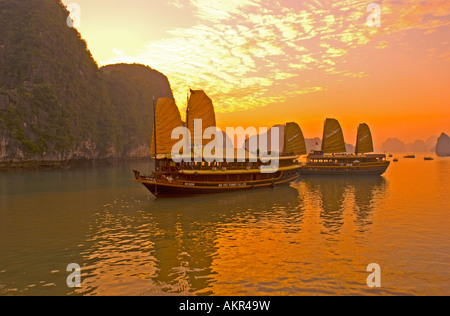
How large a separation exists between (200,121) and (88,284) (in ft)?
76.4

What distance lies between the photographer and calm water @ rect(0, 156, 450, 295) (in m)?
9.26

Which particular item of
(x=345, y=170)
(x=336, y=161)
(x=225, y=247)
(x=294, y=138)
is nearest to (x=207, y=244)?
(x=225, y=247)

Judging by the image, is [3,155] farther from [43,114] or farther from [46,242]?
[46,242]

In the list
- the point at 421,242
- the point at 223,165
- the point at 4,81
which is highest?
the point at 4,81

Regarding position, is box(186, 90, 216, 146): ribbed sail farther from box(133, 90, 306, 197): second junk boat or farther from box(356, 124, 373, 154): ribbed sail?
box(356, 124, 373, 154): ribbed sail

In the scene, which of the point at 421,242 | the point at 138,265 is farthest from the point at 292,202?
the point at 138,265

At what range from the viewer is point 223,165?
28953 mm

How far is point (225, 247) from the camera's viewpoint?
1287cm

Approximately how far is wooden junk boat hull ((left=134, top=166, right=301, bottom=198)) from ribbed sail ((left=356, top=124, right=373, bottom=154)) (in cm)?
2723

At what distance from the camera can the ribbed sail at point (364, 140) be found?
53.3 meters

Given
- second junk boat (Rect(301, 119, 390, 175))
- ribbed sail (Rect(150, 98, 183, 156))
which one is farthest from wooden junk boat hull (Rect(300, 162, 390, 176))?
ribbed sail (Rect(150, 98, 183, 156))

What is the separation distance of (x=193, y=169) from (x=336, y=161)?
102ft

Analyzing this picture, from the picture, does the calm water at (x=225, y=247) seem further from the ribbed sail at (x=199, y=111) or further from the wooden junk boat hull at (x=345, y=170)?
the wooden junk boat hull at (x=345, y=170)
